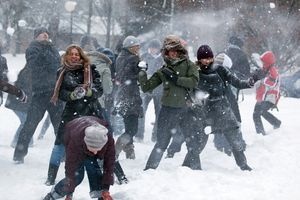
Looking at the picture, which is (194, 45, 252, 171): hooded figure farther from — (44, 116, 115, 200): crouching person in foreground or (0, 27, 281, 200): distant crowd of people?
(44, 116, 115, 200): crouching person in foreground

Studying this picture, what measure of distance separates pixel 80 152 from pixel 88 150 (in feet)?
0.25

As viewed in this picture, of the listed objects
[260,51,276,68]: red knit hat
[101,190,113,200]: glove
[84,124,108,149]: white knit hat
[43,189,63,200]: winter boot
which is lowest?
[43,189,63,200]: winter boot

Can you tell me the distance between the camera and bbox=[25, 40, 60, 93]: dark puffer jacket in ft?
24.0

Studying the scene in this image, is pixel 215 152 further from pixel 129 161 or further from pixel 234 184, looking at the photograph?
pixel 234 184

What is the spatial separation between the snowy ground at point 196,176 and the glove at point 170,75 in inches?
40.7

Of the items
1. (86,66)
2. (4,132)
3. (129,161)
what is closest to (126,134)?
(129,161)

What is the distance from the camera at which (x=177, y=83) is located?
20.6ft

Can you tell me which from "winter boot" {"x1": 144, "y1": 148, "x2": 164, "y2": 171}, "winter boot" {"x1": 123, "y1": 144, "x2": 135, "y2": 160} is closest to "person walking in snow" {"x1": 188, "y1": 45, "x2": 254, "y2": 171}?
"winter boot" {"x1": 144, "y1": 148, "x2": 164, "y2": 171}

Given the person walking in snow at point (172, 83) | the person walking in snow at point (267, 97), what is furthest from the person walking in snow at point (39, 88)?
the person walking in snow at point (267, 97)

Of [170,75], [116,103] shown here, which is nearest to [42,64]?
[116,103]

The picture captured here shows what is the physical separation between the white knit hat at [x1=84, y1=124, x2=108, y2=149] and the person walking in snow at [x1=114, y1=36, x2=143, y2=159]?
271 centimetres

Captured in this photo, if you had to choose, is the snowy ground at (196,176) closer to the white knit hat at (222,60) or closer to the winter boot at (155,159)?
the winter boot at (155,159)

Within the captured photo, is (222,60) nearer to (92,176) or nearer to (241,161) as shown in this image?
(241,161)

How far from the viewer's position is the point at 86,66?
236 inches
